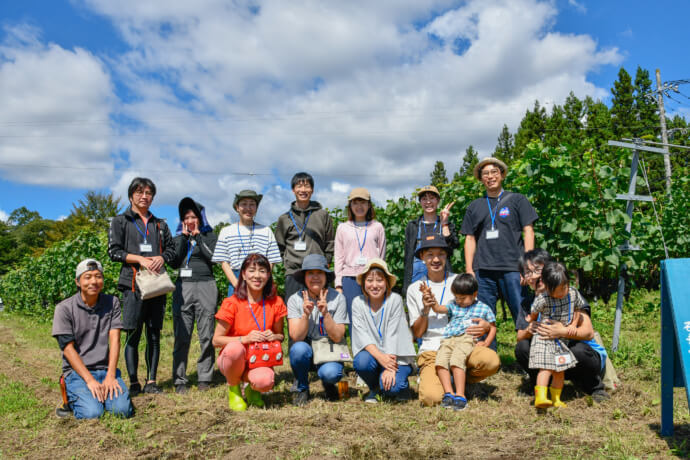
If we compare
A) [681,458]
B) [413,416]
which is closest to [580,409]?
[681,458]

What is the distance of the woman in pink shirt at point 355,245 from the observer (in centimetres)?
438

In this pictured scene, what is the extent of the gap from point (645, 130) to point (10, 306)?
29.3 meters

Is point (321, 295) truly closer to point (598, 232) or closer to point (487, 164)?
point (487, 164)

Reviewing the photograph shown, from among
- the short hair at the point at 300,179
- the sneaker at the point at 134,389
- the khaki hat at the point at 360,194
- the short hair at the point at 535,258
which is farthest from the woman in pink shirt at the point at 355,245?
the sneaker at the point at 134,389

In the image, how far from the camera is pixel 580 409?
3359 mm

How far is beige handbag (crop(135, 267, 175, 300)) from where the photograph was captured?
4047 mm

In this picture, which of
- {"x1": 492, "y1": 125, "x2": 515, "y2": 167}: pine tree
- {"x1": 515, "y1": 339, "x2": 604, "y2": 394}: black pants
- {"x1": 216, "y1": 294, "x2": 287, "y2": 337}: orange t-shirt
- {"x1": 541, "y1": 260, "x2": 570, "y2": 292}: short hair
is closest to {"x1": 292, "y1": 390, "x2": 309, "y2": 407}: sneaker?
{"x1": 216, "y1": 294, "x2": 287, "y2": 337}: orange t-shirt

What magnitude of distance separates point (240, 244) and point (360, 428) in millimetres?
2088

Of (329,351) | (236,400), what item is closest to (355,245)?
(329,351)

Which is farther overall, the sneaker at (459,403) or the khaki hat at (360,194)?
the khaki hat at (360,194)

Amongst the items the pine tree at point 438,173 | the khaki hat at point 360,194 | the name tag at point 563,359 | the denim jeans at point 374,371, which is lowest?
the denim jeans at point 374,371

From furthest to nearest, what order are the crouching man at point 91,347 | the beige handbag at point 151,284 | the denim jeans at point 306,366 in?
the beige handbag at point 151,284 < the denim jeans at point 306,366 < the crouching man at point 91,347

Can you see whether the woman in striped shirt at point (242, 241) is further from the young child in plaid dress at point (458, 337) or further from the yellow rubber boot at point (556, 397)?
the yellow rubber boot at point (556, 397)

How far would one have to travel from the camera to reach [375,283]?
3814mm
